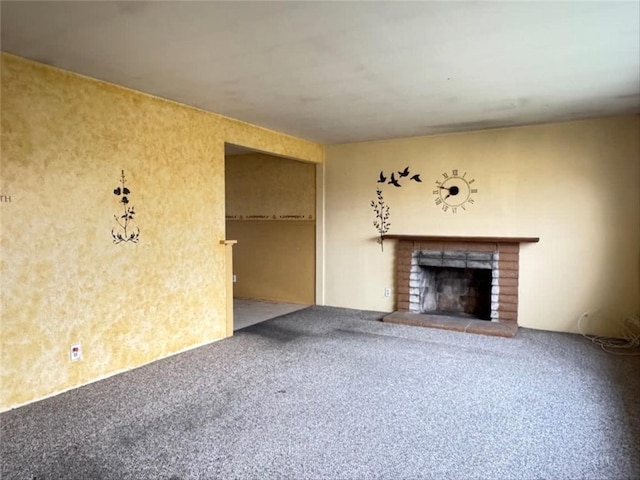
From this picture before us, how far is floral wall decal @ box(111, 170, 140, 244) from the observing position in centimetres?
333

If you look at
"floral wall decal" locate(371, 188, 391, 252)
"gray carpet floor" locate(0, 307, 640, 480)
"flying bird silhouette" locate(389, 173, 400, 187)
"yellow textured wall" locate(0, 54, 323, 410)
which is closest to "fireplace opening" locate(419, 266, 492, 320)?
"floral wall decal" locate(371, 188, 391, 252)

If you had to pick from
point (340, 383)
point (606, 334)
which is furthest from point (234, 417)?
point (606, 334)

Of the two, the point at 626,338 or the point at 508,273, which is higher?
the point at 508,273

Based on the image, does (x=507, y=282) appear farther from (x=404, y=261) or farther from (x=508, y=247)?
(x=404, y=261)

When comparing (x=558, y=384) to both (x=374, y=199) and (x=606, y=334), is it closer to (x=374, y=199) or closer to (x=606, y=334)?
(x=606, y=334)

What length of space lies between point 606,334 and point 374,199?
9.74 feet

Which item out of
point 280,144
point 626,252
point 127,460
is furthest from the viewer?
point 280,144

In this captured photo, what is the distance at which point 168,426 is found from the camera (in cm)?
251

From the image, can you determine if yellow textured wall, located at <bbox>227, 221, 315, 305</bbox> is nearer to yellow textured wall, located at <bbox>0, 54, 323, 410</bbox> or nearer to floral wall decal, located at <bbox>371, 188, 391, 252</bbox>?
floral wall decal, located at <bbox>371, 188, 391, 252</bbox>

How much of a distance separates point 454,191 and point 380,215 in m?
0.99

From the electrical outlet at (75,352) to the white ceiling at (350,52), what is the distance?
1.92 meters

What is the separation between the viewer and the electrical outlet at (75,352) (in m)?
3.05

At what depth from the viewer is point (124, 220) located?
3.39 metres

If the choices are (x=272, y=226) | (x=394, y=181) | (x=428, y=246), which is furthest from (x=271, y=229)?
(x=428, y=246)
